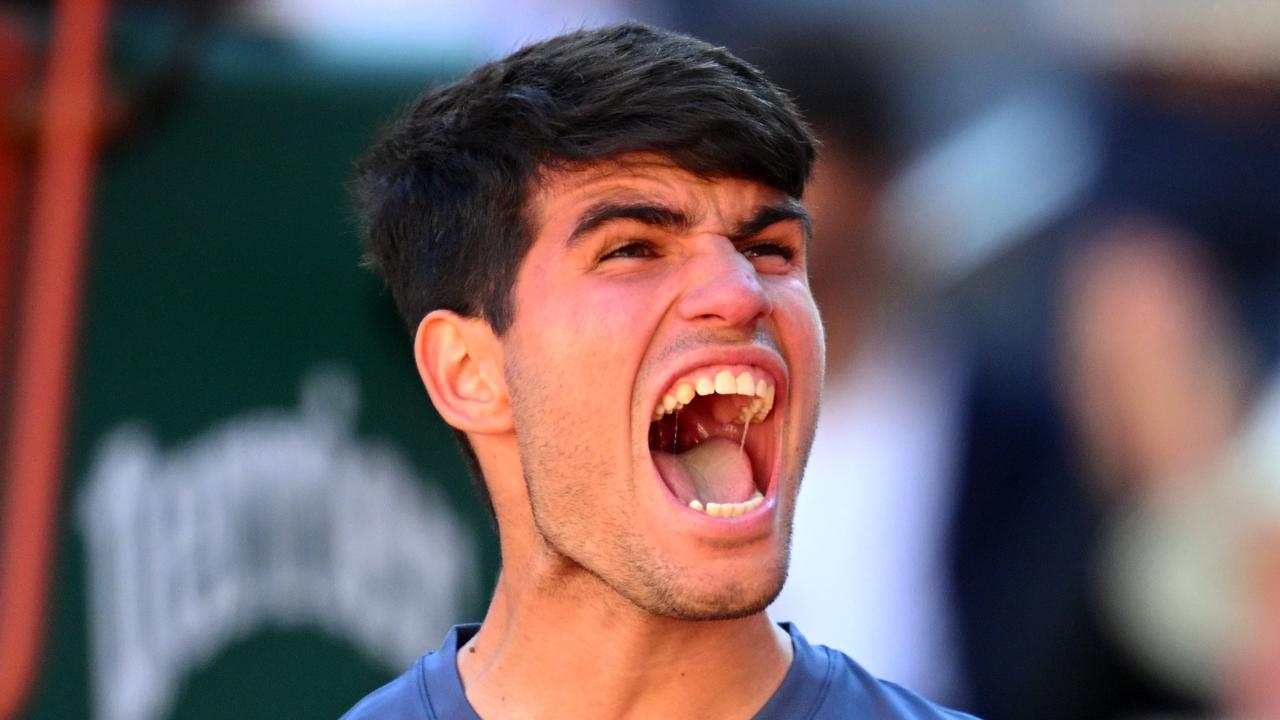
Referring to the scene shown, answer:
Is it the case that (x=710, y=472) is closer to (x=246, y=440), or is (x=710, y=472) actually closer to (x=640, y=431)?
(x=640, y=431)

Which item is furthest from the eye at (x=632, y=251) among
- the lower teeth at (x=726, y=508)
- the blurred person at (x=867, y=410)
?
the blurred person at (x=867, y=410)

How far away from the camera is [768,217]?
8.20 ft

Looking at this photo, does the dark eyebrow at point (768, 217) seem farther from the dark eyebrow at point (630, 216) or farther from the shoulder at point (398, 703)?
the shoulder at point (398, 703)

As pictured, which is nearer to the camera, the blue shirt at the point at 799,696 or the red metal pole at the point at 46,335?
the blue shirt at the point at 799,696

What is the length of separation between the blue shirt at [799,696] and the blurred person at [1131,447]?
162 centimetres

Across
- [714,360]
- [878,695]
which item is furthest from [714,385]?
[878,695]

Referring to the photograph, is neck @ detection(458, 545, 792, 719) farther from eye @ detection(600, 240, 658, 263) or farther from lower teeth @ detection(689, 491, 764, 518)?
eye @ detection(600, 240, 658, 263)

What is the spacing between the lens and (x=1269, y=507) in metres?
4.02

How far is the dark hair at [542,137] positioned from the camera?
2.46m

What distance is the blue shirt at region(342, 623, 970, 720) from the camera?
2.50 metres

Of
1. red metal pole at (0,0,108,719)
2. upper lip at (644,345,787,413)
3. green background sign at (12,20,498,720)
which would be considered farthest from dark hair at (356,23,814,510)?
green background sign at (12,20,498,720)

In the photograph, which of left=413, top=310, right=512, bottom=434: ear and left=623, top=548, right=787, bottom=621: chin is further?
left=413, top=310, right=512, bottom=434: ear

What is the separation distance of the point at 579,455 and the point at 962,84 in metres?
3.38

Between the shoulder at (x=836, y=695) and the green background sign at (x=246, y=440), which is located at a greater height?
the green background sign at (x=246, y=440)
